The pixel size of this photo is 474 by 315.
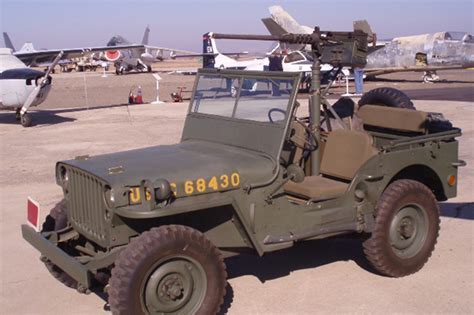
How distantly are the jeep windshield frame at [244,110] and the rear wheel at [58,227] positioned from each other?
4.31ft

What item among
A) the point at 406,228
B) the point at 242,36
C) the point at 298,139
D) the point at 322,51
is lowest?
the point at 406,228

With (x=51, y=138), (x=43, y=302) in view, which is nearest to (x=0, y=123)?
(x=51, y=138)

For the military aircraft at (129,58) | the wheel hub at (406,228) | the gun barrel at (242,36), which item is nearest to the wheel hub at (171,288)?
the wheel hub at (406,228)

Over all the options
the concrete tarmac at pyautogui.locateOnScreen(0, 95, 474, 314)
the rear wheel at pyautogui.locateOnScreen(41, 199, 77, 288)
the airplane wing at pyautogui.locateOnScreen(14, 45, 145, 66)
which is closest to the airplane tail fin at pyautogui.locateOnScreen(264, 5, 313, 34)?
the airplane wing at pyautogui.locateOnScreen(14, 45, 145, 66)

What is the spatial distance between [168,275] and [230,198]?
0.71m

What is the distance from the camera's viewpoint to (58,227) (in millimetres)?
4918

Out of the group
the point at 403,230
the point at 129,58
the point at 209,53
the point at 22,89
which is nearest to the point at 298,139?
the point at 403,230

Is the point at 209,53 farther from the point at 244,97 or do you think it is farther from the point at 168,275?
the point at 168,275

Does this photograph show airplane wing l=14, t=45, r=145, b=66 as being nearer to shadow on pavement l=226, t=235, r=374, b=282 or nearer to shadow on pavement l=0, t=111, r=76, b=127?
shadow on pavement l=0, t=111, r=76, b=127

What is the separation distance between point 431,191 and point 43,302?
362 cm

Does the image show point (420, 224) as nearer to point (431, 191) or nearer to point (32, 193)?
point (431, 191)

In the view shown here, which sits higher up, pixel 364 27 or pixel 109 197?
pixel 364 27

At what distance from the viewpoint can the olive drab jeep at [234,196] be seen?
397cm

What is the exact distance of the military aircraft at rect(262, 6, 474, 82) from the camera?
29844mm
